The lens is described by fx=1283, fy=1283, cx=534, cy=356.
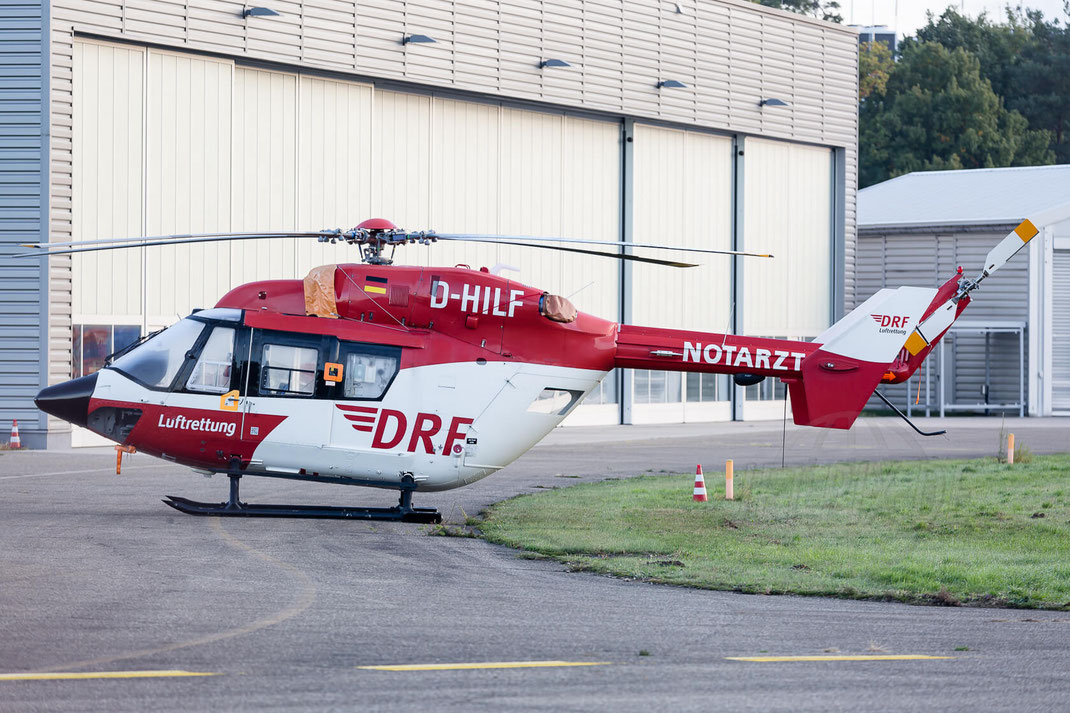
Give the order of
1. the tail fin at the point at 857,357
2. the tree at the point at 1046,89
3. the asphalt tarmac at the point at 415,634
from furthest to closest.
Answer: the tree at the point at 1046,89 < the tail fin at the point at 857,357 < the asphalt tarmac at the point at 415,634

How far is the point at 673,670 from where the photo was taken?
336 inches

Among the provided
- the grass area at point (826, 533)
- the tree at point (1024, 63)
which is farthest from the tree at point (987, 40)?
the grass area at point (826, 533)

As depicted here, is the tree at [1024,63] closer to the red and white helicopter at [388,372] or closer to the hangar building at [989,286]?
the hangar building at [989,286]

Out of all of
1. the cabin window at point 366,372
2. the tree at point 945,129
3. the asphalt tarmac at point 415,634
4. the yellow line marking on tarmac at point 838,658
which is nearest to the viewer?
the asphalt tarmac at point 415,634

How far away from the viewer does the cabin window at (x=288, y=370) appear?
610 inches

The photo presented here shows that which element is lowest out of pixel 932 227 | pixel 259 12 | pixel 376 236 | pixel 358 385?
pixel 358 385

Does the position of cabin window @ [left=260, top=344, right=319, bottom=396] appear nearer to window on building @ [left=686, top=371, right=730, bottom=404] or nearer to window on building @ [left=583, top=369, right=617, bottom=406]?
window on building @ [left=583, top=369, right=617, bottom=406]

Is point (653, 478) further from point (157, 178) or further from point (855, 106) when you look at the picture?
point (855, 106)

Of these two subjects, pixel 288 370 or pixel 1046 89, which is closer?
pixel 288 370

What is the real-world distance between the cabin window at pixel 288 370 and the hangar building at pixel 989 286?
3372cm

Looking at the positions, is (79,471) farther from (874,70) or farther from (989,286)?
(874,70)

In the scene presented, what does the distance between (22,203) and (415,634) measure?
71.8ft

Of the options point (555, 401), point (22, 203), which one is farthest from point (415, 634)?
point (22, 203)

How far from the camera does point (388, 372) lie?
1558cm
